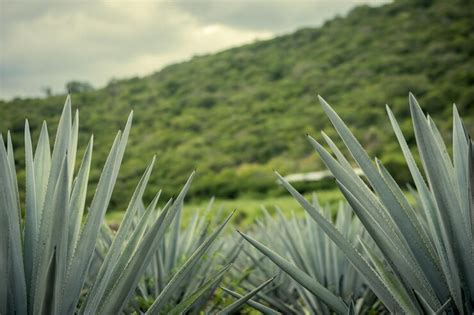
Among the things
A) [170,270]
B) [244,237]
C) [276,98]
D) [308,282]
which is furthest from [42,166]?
[276,98]

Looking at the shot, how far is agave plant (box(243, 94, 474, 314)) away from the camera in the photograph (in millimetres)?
1144

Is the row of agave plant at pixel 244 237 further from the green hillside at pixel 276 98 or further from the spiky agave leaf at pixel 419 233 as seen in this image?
the green hillside at pixel 276 98

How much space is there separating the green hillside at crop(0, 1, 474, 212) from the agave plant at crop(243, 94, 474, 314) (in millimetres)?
15071

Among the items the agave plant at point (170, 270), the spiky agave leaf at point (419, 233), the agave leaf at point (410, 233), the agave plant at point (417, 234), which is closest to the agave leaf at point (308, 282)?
the agave plant at point (417, 234)

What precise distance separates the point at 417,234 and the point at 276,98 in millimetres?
35802

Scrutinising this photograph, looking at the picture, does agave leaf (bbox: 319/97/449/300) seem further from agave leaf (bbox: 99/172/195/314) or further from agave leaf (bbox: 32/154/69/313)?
agave leaf (bbox: 32/154/69/313)

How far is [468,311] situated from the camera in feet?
3.67

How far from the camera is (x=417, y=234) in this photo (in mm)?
1200

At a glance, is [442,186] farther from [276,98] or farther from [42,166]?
[276,98]

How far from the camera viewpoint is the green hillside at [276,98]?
25875mm

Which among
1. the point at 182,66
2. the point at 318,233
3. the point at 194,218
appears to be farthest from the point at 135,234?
the point at 182,66

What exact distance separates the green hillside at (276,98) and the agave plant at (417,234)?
15.1 meters

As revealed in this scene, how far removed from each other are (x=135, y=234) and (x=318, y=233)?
4.26 ft

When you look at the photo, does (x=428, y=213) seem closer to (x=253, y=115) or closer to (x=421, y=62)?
(x=253, y=115)
